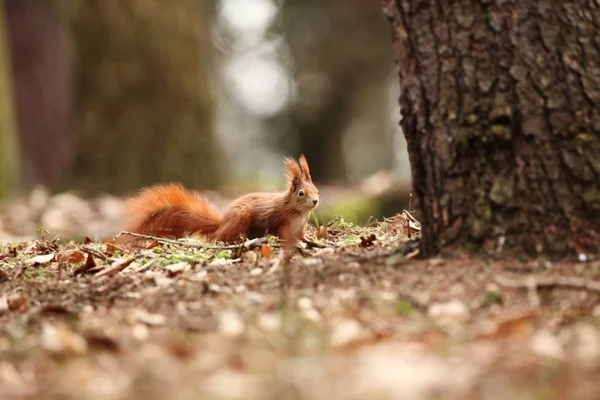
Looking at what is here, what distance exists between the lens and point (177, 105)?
35.9ft

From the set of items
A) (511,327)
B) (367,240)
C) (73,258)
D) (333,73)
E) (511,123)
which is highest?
(333,73)

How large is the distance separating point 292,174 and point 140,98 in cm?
638

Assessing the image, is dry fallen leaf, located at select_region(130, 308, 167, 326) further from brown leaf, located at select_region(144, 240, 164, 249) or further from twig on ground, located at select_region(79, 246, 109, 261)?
brown leaf, located at select_region(144, 240, 164, 249)

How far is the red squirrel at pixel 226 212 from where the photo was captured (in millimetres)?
4676

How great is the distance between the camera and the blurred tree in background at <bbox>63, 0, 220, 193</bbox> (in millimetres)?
10664

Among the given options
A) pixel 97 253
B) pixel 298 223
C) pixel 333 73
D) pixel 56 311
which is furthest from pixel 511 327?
pixel 333 73

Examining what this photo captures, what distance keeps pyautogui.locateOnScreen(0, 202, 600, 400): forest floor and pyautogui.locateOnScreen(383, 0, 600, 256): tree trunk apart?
0.15 m

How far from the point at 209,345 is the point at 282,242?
5.39 feet

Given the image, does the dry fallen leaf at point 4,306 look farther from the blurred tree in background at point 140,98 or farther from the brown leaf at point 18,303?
the blurred tree in background at point 140,98

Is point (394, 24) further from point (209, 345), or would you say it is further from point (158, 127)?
point (158, 127)

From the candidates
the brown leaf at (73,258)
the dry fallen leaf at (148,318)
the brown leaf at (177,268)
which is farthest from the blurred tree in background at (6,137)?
the dry fallen leaf at (148,318)

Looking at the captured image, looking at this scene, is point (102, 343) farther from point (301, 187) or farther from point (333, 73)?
point (333, 73)

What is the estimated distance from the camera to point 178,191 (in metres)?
4.93

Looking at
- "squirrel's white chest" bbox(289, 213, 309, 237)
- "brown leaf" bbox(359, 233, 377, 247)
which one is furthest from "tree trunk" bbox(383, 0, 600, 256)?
"squirrel's white chest" bbox(289, 213, 309, 237)
